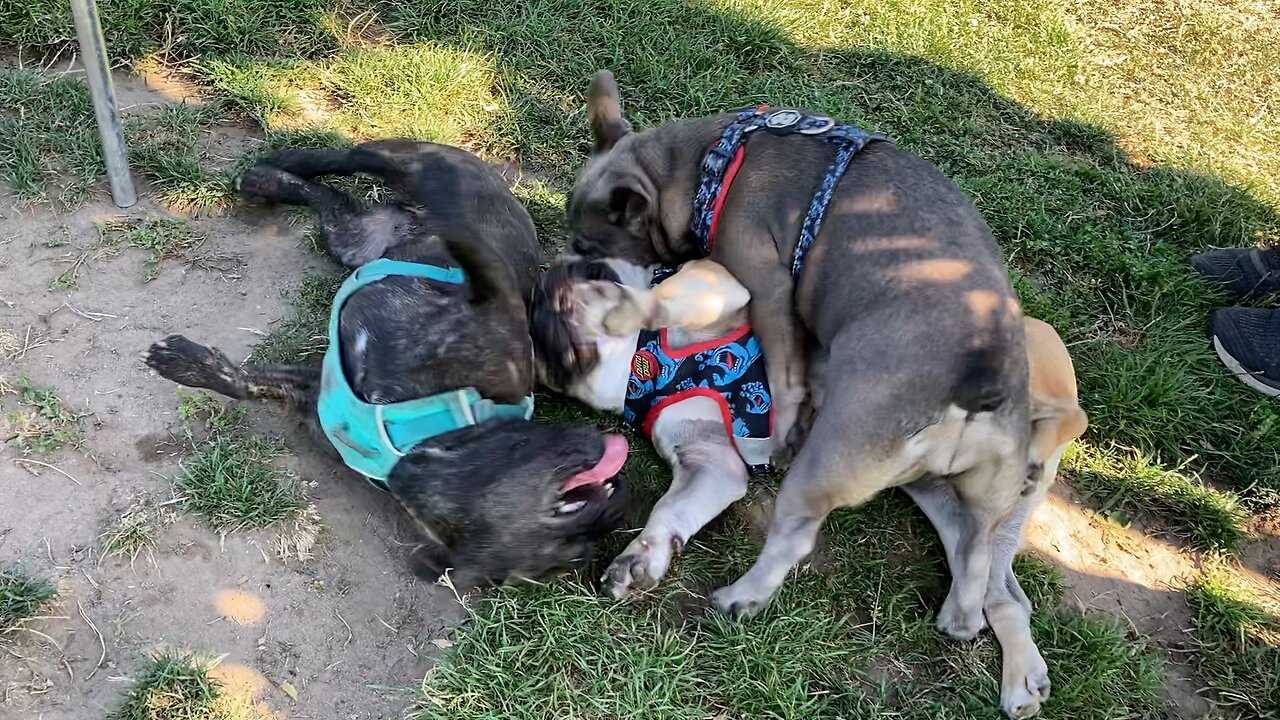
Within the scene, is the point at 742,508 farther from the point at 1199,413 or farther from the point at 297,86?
the point at 297,86

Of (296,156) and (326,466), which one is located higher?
(296,156)

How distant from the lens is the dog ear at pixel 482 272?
3082mm

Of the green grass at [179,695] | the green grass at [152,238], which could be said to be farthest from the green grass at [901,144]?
the green grass at [179,695]

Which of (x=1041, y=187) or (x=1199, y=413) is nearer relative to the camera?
(x=1199, y=413)

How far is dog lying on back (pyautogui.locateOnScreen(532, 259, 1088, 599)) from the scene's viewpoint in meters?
3.39

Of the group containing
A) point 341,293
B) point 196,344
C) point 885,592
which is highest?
point 341,293

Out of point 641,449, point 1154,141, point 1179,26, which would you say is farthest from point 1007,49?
point 641,449

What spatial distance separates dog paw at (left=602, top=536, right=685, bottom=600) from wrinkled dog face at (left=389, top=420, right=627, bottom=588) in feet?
0.45

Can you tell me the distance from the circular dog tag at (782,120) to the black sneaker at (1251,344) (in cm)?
235

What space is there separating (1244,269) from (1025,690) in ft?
9.14

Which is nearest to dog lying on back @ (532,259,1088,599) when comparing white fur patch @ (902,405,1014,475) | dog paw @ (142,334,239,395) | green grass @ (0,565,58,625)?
white fur patch @ (902,405,1014,475)

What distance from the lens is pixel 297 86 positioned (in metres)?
4.81

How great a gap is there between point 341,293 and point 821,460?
1787 mm

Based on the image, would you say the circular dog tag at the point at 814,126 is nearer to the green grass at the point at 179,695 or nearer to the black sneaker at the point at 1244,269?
the black sneaker at the point at 1244,269
